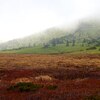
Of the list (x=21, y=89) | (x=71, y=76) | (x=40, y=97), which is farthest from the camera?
(x=71, y=76)

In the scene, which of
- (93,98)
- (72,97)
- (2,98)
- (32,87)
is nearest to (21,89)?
(32,87)

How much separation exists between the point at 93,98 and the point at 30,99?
3602 millimetres

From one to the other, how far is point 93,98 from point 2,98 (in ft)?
17.9

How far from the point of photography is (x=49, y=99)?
16.2 metres

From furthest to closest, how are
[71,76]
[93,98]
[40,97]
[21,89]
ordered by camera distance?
[71,76]
[21,89]
[40,97]
[93,98]

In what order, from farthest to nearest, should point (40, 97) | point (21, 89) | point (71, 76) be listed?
point (71, 76) < point (21, 89) < point (40, 97)

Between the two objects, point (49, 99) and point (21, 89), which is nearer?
point (49, 99)

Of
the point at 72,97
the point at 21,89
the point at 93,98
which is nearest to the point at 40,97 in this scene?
the point at 72,97

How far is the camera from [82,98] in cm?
1647

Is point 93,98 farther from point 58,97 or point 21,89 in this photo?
point 21,89

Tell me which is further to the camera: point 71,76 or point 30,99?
point 71,76

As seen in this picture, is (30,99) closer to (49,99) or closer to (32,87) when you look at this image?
(49,99)

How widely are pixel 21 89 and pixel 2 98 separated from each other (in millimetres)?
4449

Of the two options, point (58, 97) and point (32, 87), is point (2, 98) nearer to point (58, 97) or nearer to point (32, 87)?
point (58, 97)
